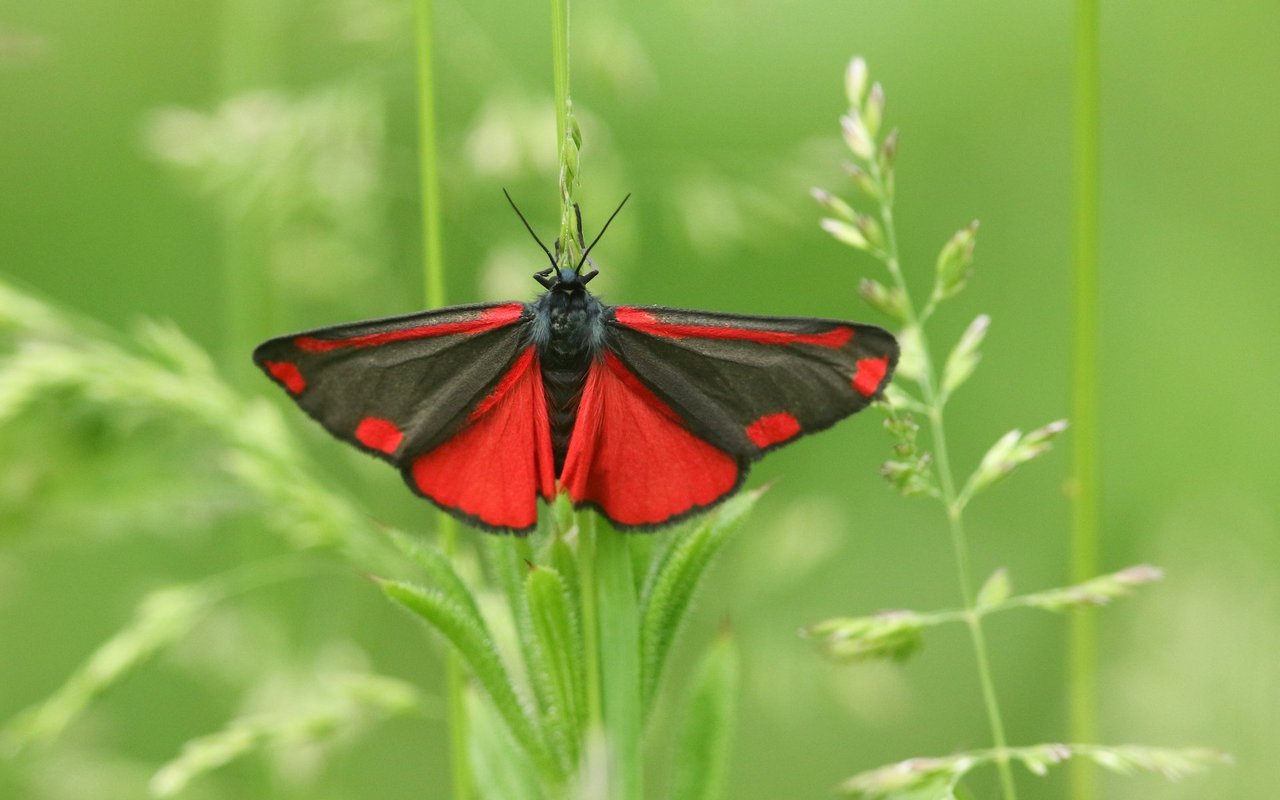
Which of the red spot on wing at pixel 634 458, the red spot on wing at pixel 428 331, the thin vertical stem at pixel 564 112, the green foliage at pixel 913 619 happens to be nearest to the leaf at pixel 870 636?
the green foliage at pixel 913 619

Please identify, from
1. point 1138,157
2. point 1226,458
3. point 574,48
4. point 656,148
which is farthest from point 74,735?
point 1138,157

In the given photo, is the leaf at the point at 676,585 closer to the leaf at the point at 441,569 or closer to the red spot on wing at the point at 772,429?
the leaf at the point at 441,569

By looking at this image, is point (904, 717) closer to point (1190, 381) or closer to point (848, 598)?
point (848, 598)

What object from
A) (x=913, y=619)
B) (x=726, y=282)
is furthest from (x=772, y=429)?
(x=726, y=282)

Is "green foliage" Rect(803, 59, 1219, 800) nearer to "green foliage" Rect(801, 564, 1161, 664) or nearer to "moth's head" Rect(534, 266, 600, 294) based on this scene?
"green foliage" Rect(801, 564, 1161, 664)

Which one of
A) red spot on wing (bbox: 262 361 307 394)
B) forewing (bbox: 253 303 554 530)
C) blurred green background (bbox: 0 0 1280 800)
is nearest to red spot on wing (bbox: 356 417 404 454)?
forewing (bbox: 253 303 554 530)
